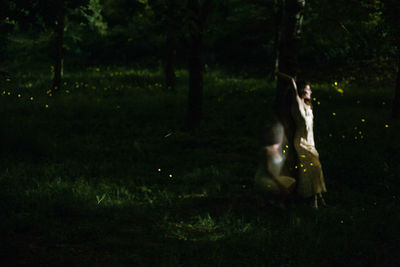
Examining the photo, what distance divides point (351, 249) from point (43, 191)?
5118 millimetres

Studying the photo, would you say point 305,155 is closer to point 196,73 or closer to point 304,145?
point 304,145

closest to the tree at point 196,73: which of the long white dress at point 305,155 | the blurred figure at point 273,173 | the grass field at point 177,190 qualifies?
the grass field at point 177,190

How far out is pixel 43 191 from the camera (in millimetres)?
7883

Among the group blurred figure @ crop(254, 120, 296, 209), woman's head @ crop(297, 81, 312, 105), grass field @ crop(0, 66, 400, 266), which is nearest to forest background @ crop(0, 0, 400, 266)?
grass field @ crop(0, 66, 400, 266)

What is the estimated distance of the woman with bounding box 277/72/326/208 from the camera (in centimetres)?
707

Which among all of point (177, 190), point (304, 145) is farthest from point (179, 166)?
point (304, 145)

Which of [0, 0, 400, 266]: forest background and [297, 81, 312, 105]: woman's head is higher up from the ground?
[297, 81, 312, 105]: woman's head

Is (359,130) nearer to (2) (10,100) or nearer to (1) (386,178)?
(1) (386,178)

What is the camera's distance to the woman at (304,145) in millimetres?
7074

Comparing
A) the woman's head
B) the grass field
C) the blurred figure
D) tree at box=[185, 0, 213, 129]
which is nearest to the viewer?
the grass field

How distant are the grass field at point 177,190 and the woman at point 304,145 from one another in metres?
0.36

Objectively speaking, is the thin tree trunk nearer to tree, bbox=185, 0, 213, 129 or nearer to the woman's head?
tree, bbox=185, 0, 213, 129

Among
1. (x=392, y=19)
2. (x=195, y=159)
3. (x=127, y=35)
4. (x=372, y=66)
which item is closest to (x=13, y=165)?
(x=195, y=159)

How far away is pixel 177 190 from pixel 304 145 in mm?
2584
